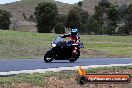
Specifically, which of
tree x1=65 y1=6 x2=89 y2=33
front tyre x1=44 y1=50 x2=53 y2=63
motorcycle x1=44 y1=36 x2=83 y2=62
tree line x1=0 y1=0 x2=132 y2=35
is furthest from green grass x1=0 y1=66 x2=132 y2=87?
tree x1=65 y1=6 x2=89 y2=33

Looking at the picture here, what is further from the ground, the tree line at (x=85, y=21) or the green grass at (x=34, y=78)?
the green grass at (x=34, y=78)

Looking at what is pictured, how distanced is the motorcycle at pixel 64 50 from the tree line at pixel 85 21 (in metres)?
72.9

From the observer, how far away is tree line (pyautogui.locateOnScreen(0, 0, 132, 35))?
326 feet

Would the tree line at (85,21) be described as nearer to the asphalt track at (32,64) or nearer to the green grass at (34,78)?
the asphalt track at (32,64)

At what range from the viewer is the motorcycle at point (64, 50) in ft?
70.5

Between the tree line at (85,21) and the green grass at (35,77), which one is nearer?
the green grass at (35,77)

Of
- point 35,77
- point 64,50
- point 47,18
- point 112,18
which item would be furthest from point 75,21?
point 35,77

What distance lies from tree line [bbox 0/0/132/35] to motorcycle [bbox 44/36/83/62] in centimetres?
7293

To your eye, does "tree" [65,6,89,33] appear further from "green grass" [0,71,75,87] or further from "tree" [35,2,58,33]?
"green grass" [0,71,75,87]

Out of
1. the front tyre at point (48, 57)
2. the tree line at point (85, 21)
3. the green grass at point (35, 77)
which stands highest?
the green grass at point (35, 77)

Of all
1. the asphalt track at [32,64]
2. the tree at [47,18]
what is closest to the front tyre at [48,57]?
the asphalt track at [32,64]

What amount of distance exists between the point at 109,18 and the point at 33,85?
9600 cm

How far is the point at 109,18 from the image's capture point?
107 metres

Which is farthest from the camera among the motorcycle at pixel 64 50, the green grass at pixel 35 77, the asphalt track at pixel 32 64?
the motorcycle at pixel 64 50
